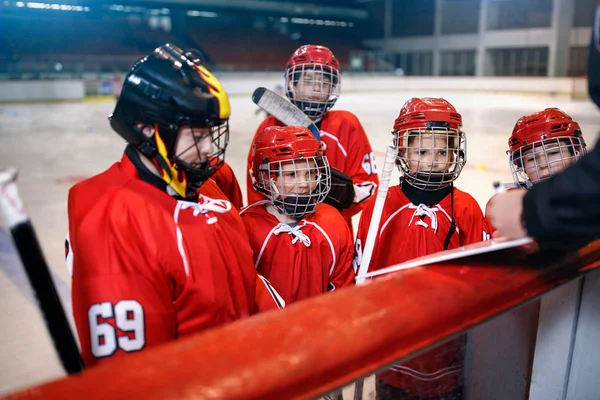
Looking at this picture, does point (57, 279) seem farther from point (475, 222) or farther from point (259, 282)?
point (475, 222)

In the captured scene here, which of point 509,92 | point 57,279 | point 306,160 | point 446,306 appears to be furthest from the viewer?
point 509,92

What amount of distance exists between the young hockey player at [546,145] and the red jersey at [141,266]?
89 centimetres

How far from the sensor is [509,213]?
0.70 meters

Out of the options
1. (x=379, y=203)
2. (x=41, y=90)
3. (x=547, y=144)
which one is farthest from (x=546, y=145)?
(x=41, y=90)

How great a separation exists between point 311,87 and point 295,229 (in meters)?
0.78

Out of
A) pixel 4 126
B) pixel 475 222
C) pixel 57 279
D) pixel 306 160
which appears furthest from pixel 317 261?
pixel 4 126

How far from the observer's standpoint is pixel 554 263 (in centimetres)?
73

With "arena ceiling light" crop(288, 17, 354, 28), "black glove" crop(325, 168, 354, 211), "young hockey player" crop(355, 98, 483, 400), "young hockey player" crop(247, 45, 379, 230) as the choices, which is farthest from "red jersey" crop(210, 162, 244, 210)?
"arena ceiling light" crop(288, 17, 354, 28)

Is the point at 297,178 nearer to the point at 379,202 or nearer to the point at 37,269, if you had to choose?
the point at 379,202

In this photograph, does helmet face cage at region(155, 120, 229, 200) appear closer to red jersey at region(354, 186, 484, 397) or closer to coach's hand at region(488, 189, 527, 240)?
coach's hand at region(488, 189, 527, 240)

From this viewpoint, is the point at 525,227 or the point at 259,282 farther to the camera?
the point at 259,282

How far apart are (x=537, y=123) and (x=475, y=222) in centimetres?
35

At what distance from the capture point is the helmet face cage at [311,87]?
196 cm

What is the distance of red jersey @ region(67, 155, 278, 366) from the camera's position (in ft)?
2.71
